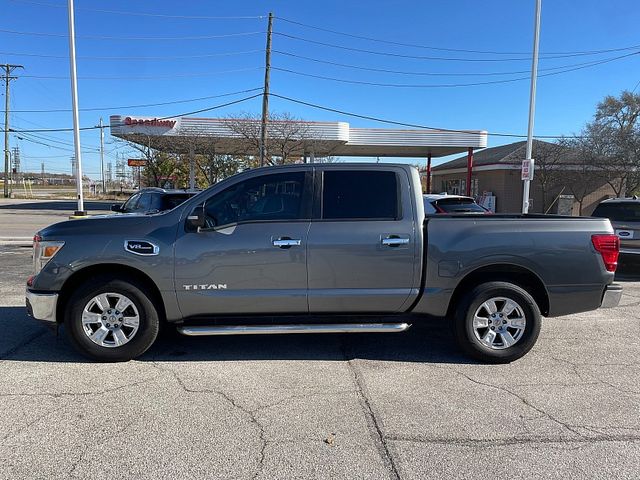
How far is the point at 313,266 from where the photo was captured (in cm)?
452

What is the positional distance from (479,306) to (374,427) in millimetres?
1813

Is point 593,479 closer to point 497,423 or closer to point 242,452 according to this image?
point 497,423

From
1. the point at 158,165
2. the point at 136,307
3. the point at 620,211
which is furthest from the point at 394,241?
the point at 158,165

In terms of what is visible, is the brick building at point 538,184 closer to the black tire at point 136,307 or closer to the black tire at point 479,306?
the black tire at point 479,306

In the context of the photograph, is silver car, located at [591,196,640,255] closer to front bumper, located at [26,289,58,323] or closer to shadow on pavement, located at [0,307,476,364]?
shadow on pavement, located at [0,307,476,364]

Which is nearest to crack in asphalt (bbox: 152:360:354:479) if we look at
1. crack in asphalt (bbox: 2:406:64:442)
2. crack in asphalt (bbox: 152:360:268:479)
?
crack in asphalt (bbox: 152:360:268:479)

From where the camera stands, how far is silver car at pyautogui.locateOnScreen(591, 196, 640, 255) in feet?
30.7

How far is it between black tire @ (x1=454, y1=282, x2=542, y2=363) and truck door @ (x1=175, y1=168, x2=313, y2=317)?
152 centimetres

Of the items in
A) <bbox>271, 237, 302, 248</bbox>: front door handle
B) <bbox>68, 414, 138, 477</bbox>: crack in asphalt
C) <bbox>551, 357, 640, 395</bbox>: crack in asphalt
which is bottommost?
<bbox>68, 414, 138, 477</bbox>: crack in asphalt

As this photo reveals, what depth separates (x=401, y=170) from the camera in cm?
479

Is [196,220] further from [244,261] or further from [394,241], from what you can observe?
[394,241]

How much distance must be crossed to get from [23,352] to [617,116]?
1646 inches

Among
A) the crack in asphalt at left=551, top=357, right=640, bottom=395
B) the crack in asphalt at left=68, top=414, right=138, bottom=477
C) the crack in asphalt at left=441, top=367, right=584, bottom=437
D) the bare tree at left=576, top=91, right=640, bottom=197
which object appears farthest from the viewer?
the bare tree at left=576, top=91, right=640, bottom=197

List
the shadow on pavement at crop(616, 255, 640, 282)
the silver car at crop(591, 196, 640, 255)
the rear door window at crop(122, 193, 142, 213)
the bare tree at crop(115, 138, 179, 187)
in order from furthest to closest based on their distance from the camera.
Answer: the bare tree at crop(115, 138, 179, 187) → the rear door window at crop(122, 193, 142, 213) → the shadow on pavement at crop(616, 255, 640, 282) → the silver car at crop(591, 196, 640, 255)
